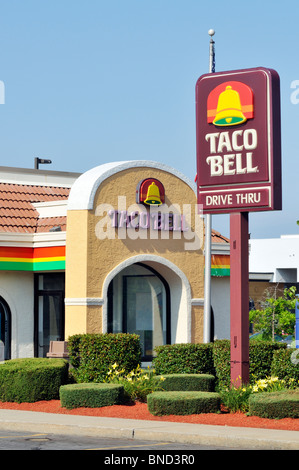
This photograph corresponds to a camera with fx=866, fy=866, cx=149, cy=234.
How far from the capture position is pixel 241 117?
63.0 feet

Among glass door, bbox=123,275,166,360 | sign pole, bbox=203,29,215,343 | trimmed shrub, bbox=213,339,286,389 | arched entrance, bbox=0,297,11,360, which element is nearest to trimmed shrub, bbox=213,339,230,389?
trimmed shrub, bbox=213,339,286,389

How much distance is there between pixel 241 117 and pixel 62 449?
345 inches

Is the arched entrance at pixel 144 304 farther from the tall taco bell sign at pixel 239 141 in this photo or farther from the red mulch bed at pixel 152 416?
the tall taco bell sign at pixel 239 141

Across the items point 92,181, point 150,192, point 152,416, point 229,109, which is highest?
point 229,109

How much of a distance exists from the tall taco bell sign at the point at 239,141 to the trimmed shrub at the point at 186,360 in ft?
12.3

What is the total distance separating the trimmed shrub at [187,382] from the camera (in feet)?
63.6

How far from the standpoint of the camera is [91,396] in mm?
18719

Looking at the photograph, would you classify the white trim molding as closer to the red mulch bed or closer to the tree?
the red mulch bed

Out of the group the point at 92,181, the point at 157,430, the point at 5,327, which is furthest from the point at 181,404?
the point at 5,327

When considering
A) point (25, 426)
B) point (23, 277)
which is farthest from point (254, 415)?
point (23, 277)

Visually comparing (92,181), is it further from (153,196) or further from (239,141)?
(239,141)

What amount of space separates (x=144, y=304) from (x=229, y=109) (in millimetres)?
10897

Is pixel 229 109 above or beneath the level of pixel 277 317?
above
